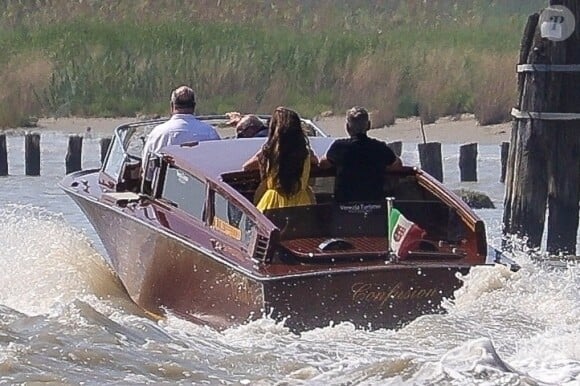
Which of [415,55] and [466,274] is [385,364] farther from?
[415,55]

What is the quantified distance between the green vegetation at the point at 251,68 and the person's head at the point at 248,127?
1484cm

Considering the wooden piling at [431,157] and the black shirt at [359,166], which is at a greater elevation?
the black shirt at [359,166]

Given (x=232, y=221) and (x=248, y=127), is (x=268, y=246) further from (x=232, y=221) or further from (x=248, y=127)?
Result: (x=248, y=127)

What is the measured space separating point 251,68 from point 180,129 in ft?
56.9

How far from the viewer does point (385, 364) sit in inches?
329

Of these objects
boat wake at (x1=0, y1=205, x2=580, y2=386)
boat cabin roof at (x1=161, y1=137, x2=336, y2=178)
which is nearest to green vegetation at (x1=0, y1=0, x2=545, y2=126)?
boat cabin roof at (x1=161, y1=137, x2=336, y2=178)

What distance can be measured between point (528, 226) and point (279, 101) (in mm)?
15470

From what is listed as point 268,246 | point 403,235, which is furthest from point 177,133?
point 403,235

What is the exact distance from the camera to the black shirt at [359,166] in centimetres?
→ 1080

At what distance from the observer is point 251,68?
2923 cm

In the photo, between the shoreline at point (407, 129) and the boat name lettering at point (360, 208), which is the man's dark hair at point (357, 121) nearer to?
the boat name lettering at point (360, 208)

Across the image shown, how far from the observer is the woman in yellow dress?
34.5ft

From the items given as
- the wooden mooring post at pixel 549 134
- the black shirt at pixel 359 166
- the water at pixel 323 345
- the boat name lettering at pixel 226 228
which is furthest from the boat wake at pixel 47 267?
the wooden mooring post at pixel 549 134

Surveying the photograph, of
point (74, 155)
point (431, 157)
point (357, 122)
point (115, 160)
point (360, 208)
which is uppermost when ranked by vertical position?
point (357, 122)
